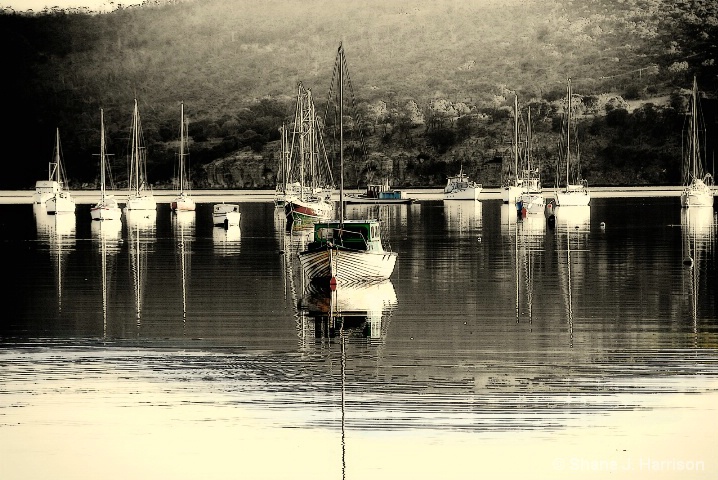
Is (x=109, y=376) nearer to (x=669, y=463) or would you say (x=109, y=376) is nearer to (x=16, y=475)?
(x=16, y=475)

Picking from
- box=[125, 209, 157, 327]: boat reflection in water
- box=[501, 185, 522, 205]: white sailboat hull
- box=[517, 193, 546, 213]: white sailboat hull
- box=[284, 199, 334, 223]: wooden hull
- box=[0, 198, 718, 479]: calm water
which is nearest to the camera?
box=[0, 198, 718, 479]: calm water

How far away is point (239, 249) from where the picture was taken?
7175 centimetres

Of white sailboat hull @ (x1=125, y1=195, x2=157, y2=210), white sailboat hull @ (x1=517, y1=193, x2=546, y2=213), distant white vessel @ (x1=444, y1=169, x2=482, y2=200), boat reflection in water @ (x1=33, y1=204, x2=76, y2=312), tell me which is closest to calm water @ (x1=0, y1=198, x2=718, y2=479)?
boat reflection in water @ (x1=33, y1=204, x2=76, y2=312)

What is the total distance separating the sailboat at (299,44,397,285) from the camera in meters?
44.1

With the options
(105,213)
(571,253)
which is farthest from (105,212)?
(571,253)

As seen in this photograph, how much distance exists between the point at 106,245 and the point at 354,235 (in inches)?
1325

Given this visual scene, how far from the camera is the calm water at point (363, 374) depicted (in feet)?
69.2

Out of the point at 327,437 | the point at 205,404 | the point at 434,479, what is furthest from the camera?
the point at 205,404

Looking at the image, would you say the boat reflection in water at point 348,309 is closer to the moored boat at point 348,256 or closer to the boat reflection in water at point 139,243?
the moored boat at point 348,256

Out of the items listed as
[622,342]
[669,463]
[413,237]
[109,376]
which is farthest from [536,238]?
[669,463]

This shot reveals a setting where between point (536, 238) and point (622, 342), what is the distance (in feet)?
156

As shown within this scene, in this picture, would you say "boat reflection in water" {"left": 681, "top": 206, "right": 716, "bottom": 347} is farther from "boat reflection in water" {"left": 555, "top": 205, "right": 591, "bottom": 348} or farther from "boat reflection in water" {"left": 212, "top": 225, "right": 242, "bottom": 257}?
"boat reflection in water" {"left": 212, "top": 225, "right": 242, "bottom": 257}

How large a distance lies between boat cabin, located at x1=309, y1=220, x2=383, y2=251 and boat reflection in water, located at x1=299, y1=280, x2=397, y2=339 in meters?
1.26

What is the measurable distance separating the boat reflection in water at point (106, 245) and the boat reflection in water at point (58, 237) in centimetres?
138
